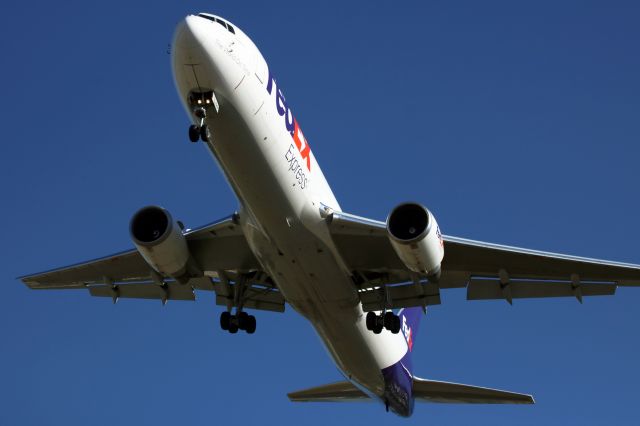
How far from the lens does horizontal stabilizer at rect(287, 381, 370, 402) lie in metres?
29.3

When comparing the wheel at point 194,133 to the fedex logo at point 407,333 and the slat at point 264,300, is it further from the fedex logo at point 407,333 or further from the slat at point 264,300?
the fedex logo at point 407,333

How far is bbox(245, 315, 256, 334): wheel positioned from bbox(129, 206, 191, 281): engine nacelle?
9.67 feet

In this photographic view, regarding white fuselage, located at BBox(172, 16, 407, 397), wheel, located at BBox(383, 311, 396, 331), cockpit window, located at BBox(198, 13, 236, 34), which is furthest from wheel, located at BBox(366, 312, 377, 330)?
cockpit window, located at BBox(198, 13, 236, 34)

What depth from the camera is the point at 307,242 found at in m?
21.3

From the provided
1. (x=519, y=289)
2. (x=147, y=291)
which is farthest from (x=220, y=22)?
(x=519, y=289)

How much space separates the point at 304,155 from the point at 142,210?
13.3 feet

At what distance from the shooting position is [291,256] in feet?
70.2

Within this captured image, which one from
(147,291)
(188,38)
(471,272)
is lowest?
(471,272)

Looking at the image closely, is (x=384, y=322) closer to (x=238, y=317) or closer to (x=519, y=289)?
(x=519, y=289)

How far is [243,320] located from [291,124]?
6117 millimetres

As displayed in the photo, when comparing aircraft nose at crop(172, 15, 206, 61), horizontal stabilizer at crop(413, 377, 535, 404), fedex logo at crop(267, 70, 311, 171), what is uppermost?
aircraft nose at crop(172, 15, 206, 61)

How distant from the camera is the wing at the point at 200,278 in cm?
2369

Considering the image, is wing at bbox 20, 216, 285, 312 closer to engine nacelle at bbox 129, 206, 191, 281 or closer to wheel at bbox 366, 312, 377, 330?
engine nacelle at bbox 129, 206, 191, 281

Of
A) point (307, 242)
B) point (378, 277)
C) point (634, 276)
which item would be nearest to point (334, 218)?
point (307, 242)
